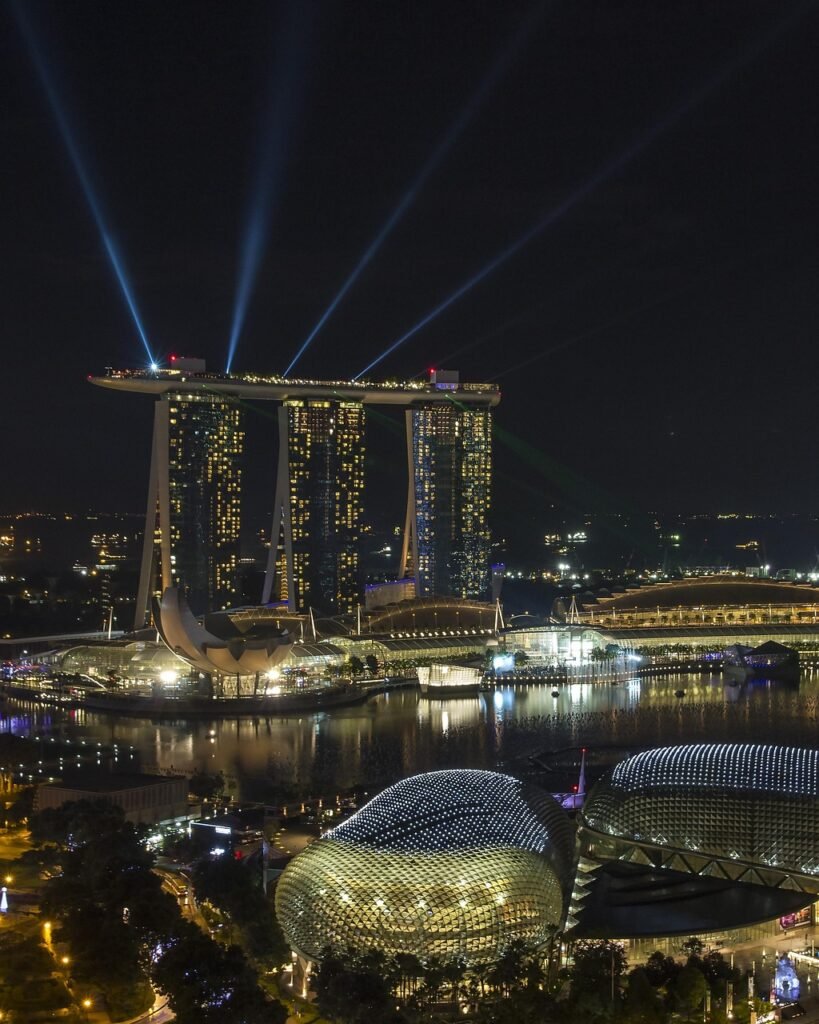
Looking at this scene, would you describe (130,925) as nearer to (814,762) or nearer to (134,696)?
(814,762)

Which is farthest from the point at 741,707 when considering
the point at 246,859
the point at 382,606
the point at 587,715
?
the point at 246,859

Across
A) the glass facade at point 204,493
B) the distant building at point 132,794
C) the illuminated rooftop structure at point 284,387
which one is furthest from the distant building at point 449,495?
the distant building at point 132,794

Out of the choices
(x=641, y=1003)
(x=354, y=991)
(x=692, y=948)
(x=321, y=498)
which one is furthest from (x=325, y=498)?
(x=641, y=1003)

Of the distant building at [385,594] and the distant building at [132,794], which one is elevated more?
the distant building at [385,594]

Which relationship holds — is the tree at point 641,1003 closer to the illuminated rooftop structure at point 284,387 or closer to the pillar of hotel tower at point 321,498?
the illuminated rooftop structure at point 284,387

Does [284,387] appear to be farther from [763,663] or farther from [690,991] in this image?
[690,991]

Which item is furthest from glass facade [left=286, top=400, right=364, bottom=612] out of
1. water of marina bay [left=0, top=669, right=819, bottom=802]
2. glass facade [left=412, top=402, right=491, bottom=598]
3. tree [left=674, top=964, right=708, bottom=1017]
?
tree [left=674, top=964, right=708, bottom=1017]

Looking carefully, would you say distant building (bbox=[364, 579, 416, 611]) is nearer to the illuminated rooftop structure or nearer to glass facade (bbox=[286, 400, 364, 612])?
glass facade (bbox=[286, 400, 364, 612])
